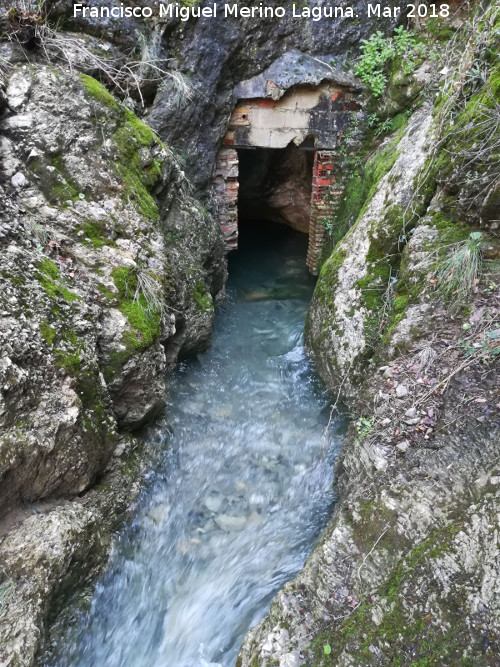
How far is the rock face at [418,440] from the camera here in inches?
74.7

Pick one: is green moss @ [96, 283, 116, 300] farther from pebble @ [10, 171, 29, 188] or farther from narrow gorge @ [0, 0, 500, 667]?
pebble @ [10, 171, 29, 188]

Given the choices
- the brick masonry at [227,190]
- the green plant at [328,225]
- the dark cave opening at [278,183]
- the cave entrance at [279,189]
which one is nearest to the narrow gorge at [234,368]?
the brick masonry at [227,190]

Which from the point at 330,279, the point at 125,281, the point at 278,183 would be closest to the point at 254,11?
the point at 278,183

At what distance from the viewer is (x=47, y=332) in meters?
2.57

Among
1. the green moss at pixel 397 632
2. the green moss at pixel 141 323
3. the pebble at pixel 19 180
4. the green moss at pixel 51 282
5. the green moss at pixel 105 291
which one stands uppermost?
the pebble at pixel 19 180

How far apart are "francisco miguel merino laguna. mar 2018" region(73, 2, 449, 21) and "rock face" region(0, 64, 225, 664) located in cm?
140

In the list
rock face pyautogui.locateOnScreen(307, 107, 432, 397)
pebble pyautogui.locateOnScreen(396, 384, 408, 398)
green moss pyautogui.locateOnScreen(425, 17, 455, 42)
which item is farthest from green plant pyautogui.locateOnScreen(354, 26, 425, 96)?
pebble pyautogui.locateOnScreen(396, 384, 408, 398)

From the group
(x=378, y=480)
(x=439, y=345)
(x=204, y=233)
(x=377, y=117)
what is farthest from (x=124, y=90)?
(x=378, y=480)

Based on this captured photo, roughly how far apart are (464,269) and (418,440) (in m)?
1.11

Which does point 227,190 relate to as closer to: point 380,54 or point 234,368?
point 380,54

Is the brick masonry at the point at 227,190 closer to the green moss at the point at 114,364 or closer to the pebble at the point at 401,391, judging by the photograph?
the green moss at the point at 114,364

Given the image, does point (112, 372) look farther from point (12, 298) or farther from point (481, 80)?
point (481, 80)

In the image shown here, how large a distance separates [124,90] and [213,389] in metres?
3.16

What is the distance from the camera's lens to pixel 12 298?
245 cm
